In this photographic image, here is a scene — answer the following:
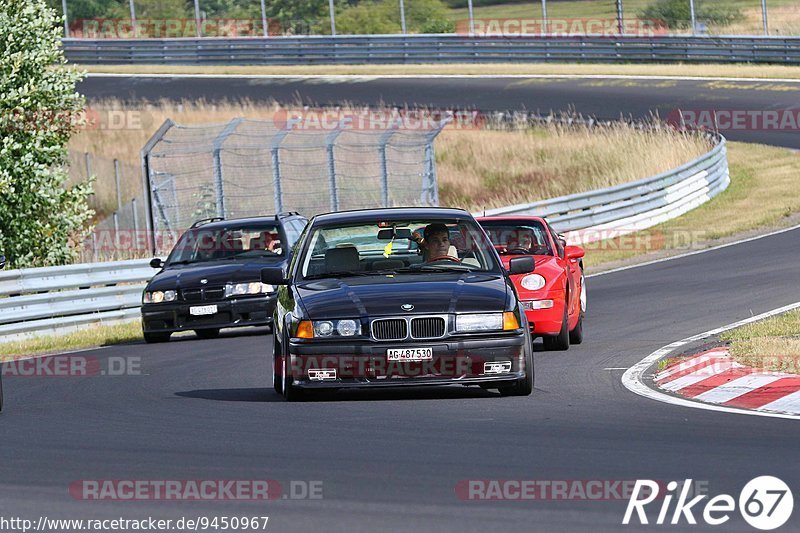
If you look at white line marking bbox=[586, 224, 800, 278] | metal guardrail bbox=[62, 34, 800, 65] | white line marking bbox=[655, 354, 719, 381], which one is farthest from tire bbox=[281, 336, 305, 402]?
metal guardrail bbox=[62, 34, 800, 65]

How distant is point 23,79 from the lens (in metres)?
24.3

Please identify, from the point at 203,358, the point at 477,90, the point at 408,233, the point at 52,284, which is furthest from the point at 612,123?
the point at 408,233

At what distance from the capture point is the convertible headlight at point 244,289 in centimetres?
1812

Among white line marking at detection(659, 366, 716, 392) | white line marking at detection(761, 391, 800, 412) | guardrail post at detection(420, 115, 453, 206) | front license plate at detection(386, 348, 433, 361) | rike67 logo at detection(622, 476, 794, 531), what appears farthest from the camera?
guardrail post at detection(420, 115, 453, 206)

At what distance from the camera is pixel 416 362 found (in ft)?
35.2

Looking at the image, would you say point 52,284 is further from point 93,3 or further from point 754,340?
point 93,3

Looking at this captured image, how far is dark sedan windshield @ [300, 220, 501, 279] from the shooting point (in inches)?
462

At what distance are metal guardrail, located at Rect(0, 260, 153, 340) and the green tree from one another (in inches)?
113

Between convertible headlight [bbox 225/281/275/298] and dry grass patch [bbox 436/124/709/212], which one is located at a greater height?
convertible headlight [bbox 225/281/275/298]

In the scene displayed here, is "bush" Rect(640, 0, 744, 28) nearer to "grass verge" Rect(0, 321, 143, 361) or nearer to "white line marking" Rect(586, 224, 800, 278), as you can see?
"white line marking" Rect(586, 224, 800, 278)

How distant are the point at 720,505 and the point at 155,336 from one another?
1245 cm

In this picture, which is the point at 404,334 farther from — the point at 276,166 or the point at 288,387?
the point at 276,166

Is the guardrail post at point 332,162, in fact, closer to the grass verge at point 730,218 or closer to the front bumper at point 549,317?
the grass verge at point 730,218

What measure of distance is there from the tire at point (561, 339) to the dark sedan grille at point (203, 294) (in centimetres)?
479
